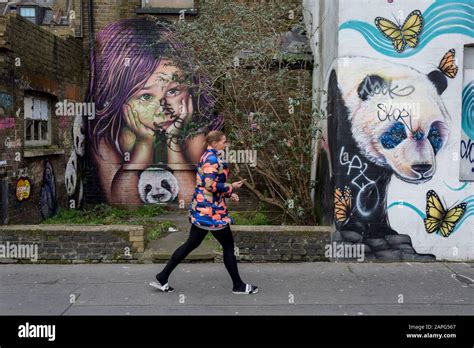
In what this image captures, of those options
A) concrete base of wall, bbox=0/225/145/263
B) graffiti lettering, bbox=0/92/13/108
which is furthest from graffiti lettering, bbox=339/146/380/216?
graffiti lettering, bbox=0/92/13/108

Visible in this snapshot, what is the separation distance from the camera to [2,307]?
5320mm

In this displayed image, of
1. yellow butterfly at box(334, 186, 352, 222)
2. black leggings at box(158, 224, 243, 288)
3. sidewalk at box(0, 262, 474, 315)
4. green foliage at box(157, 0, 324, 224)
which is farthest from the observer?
green foliage at box(157, 0, 324, 224)

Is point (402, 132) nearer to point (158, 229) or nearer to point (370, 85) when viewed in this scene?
point (370, 85)

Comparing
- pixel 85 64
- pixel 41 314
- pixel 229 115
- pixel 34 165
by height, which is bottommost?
pixel 41 314

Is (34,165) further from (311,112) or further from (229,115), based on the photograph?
(311,112)

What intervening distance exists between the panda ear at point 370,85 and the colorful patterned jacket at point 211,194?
2507 millimetres

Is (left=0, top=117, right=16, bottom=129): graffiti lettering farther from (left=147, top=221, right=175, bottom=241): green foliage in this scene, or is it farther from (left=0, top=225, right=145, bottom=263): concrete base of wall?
(left=147, top=221, right=175, bottom=241): green foliage

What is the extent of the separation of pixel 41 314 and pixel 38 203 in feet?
13.5

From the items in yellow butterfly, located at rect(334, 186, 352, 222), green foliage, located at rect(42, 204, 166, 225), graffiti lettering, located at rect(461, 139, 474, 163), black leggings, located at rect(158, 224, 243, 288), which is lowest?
green foliage, located at rect(42, 204, 166, 225)

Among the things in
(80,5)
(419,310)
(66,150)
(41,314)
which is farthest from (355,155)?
(80,5)

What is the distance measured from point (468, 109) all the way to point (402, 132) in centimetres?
111

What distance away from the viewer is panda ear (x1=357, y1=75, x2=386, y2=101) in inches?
271

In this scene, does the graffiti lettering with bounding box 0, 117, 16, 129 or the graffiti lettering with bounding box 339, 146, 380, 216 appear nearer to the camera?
the graffiti lettering with bounding box 339, 146, 380, 216

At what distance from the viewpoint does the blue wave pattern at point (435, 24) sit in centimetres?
686
